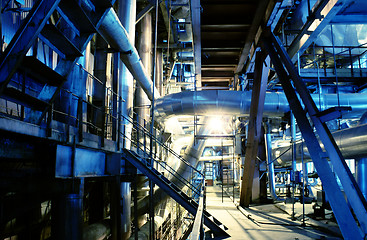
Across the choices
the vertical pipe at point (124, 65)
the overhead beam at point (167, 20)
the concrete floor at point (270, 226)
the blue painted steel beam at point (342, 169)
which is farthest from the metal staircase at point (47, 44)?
the overhead beam at point (167, 20)

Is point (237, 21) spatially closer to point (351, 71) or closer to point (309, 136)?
point (309, 136)

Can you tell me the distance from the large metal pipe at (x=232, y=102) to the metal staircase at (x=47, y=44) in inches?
188

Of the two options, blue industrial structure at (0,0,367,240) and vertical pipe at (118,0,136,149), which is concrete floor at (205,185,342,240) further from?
vertical pipe at (118,0,136,149)

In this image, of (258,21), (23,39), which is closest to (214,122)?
(258,21)

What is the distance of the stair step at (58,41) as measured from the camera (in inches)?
118

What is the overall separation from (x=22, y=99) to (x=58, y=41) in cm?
83

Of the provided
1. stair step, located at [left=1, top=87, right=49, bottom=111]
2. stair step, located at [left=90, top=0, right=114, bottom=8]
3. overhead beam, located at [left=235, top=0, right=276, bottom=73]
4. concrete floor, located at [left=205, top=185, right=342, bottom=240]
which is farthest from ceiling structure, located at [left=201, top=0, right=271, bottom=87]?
concrete floor, located at [left=205, top=185, right=342, bottom=240]

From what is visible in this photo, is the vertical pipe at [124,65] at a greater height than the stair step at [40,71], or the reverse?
the vertical pipe at [124,65]

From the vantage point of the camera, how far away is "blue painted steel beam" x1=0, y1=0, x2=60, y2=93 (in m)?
2.48

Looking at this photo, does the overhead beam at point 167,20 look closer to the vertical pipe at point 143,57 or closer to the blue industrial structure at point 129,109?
the vertical pipe at point 143,57

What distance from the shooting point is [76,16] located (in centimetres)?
337

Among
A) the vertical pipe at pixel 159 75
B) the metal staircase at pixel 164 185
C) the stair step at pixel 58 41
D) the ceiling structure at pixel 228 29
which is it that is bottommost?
the metal staircase at pixel 164 185

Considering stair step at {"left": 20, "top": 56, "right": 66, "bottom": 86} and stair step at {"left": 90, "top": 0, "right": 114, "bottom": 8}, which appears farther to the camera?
stair step at {"left": 90, "top": 0, "right": 114, "bottom": 8}

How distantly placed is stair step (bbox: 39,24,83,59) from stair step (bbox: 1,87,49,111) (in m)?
0.74
